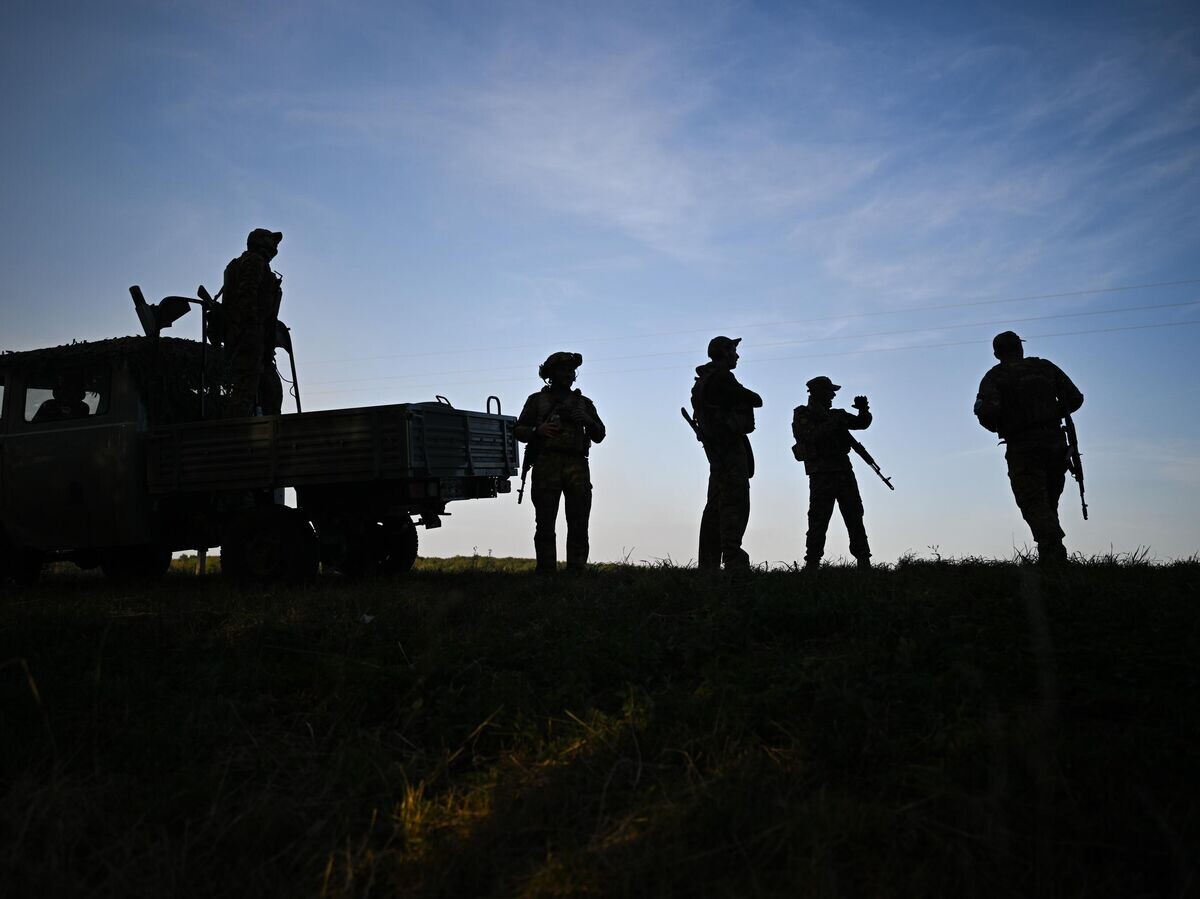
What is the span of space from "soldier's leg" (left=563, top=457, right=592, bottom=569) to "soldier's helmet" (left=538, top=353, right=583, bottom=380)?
0.91 metres

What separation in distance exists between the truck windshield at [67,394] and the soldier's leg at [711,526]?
5777 mm

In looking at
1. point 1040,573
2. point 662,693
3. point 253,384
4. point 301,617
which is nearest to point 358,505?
point 253,384

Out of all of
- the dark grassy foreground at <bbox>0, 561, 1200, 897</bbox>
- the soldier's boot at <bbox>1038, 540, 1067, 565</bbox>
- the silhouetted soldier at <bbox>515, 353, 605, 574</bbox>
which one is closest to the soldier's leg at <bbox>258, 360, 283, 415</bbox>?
the silhouetted soldier at <bbox>515, 353, 605, 574</bbox>

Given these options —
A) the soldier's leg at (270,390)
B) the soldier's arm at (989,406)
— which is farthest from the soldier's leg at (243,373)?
the soldier's arm at (989,406)

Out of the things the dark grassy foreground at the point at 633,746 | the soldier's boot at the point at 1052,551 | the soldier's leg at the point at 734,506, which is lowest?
the dark grassy foreground at the point at 633,746

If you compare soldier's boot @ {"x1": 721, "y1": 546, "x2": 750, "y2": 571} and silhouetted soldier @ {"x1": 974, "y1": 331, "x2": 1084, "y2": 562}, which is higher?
silhouetted soldier @ {"x1": 974, "y1": 331, "x2": 1084, "y2": 562}

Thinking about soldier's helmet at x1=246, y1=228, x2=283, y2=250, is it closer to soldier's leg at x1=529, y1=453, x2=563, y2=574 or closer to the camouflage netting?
the camouflage netting

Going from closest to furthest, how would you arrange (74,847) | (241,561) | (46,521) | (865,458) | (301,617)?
(74,847), (301,617), (241,561), (46,521), (865,458)

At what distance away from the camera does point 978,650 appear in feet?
16.7

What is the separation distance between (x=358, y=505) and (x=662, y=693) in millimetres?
4886

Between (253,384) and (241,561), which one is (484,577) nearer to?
(241,561)

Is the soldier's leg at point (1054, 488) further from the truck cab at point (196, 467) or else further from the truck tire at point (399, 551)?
the truck tire at point (399, 551)

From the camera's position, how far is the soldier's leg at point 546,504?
9.79m

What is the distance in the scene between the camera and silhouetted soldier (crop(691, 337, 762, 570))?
9.78m
